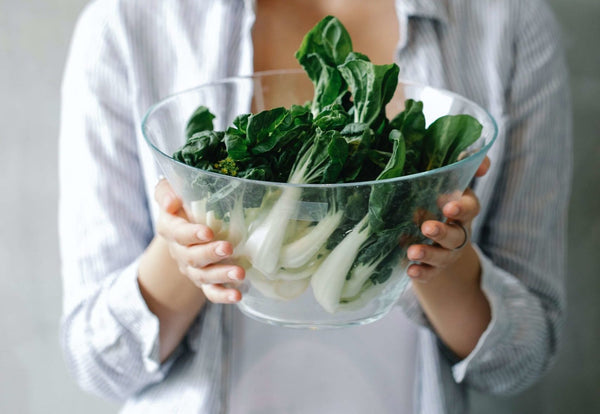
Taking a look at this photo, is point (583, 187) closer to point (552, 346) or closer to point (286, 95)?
point (552, 346)

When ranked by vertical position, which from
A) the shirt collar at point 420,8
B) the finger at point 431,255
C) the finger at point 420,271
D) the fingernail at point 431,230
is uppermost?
the shirt collar at point 420,8

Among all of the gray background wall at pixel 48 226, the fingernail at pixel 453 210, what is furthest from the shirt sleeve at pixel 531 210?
the fingernail at pixel 453 210

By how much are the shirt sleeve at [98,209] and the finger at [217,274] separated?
0.24 metres

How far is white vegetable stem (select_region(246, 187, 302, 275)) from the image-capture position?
1.50 ft

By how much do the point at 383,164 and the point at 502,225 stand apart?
43 cm

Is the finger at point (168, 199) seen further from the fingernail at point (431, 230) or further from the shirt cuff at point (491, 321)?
the shirt cuff at point (491, 321)

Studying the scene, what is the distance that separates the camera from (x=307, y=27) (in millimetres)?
837

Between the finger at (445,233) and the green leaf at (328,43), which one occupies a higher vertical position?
the green leaf at (328,43)

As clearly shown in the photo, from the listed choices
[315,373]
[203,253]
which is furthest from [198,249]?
[315,373]

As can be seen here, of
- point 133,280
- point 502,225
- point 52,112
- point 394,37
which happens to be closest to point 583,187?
point 502,225

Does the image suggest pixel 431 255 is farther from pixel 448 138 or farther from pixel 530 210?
pixel 530 210

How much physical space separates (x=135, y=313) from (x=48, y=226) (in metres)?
0.43

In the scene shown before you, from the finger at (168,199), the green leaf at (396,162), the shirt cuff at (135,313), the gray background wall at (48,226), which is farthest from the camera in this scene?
the gray background wall at (48,226)

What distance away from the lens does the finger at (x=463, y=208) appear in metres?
0.53
